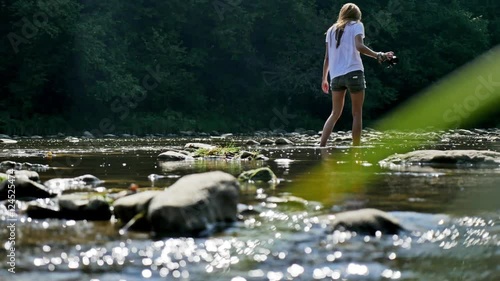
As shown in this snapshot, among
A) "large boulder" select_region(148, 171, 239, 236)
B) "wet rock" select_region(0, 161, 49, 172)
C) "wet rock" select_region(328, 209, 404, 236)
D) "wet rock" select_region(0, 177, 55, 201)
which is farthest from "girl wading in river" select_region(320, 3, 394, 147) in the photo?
"wet rock" select_region(328, 209, 404, 236)

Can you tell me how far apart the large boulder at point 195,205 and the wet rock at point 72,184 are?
116 centimetres

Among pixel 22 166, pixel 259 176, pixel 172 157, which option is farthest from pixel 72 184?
pixel 172 157

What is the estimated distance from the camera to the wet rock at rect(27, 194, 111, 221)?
3.05 meters

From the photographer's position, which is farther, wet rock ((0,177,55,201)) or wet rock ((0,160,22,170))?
wet rock ((0,160,22,170))

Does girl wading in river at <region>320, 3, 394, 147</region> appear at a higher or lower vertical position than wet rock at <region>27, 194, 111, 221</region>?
higher

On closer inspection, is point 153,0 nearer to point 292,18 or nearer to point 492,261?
point 292,18

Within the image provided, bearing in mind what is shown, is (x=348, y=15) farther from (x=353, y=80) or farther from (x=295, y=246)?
(x=295, y=246)

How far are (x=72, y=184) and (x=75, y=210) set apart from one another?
131 cm

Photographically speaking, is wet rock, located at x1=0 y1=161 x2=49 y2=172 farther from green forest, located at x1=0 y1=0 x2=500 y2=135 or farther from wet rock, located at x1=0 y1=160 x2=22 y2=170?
green forest, located at x1=0 y1=0 x2=500 y2=135

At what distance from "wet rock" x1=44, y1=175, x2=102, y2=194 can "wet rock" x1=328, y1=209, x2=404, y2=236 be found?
1852 mm

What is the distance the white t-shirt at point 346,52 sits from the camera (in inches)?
324

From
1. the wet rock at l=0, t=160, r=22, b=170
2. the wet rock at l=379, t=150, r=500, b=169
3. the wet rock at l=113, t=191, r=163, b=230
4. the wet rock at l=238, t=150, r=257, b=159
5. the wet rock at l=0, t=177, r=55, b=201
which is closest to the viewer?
the wet rock at l=113, t=191, r=163, b=230

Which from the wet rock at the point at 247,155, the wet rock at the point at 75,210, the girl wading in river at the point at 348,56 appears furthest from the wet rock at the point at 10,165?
the girl wading in river at the point at 348,56

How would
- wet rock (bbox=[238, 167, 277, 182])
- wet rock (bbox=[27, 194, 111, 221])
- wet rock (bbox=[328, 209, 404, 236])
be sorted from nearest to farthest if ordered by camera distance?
wet rock (bbox=[328, 209, 404, 236]) < wet rock (bbox=[27, 194, 111, 221]) < wet rock (bbox=[238, 167, 277, 182])
